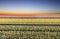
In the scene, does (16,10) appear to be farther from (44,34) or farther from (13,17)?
(44,34)

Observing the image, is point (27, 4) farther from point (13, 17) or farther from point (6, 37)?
point (6, 37)

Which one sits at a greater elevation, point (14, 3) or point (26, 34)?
point (14, 3)

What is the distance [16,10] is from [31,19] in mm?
162

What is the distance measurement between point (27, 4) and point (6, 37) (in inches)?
13.7

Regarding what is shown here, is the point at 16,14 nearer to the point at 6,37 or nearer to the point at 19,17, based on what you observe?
the point at 19,17

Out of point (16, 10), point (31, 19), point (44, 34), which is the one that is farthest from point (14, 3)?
point (44, 34)

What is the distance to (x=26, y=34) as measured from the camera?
0.81m

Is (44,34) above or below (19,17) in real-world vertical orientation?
below

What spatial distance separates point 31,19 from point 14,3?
0.71ft

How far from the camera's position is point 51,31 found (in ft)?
2.64

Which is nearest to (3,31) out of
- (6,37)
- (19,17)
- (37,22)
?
(6,37)

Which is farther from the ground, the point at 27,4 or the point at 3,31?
the point at 27,4

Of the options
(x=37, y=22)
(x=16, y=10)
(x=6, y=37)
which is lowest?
(x=6, y=37)

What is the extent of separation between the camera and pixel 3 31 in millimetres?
812
